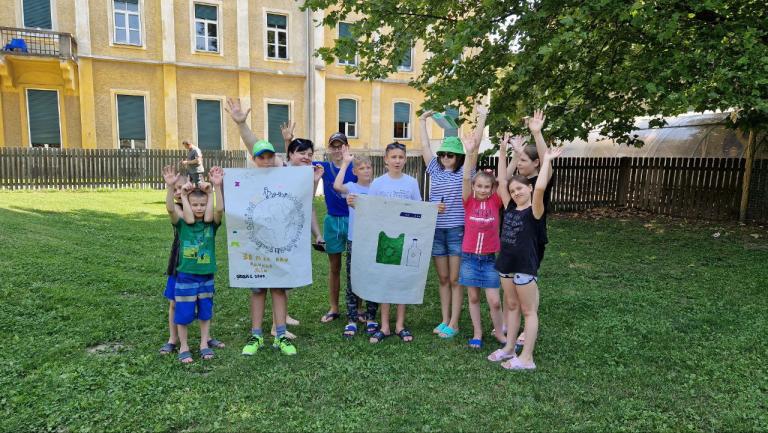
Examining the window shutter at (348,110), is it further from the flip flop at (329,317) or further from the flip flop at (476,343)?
the flip flop at (476,343)

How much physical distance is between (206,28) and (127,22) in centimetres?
321

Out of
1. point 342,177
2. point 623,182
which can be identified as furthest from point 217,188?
point 623,182

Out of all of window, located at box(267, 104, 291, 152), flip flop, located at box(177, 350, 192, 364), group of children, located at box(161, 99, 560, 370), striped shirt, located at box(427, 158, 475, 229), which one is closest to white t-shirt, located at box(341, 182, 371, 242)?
group of children, located at box(161, 99, 560, 370)

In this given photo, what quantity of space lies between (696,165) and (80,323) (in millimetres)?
13681

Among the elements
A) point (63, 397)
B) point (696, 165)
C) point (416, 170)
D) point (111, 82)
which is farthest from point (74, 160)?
point (696, 165)

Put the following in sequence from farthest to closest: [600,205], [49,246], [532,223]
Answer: [600,205], [49,246], [532,223]

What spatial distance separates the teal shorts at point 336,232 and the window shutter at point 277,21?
71.9 ft

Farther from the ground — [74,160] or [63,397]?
[74,160]

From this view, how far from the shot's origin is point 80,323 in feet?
15.5

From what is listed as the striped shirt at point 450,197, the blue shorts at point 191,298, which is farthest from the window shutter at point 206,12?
the blue shorts at point 191,298

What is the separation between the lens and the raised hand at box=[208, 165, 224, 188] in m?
4.20

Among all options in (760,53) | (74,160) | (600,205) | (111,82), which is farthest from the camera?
(111,82)

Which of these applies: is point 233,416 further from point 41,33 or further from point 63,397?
point 41,33

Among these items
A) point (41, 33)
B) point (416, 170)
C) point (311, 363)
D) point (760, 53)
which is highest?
point (41, 33)
